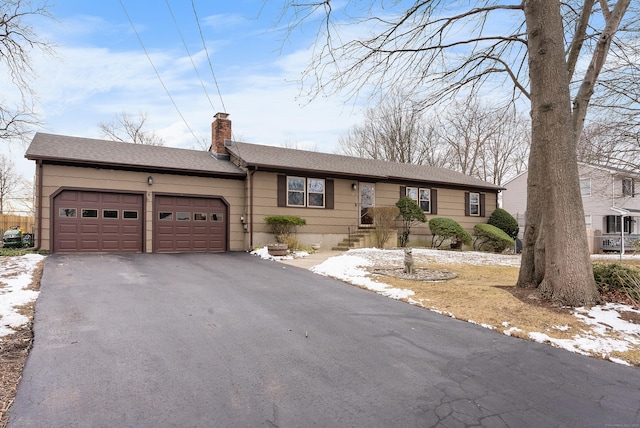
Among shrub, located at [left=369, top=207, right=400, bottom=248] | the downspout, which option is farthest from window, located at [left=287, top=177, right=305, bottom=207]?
the downspout

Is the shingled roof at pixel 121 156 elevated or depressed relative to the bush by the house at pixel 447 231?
elevated

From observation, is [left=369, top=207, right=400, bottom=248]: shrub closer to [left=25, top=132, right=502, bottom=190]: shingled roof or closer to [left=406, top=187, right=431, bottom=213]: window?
[left=25, top=132, right=502, bottom=190]: shingled roof

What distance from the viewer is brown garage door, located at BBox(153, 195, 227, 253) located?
1374cm

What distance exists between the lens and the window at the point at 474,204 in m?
21.1

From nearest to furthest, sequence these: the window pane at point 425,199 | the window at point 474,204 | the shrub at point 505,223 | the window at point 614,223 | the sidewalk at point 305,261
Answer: the sidewalk at point 305,261 → the window pane at point 425,199 → the shrub at point 505,223 → the window at point 474,204 → the window at point 614,223

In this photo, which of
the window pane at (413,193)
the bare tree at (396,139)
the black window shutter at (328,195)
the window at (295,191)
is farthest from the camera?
the bare tree at (396,139)

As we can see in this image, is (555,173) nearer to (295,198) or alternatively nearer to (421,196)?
(295,198)

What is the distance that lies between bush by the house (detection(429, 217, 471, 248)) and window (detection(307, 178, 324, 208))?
5.53 m

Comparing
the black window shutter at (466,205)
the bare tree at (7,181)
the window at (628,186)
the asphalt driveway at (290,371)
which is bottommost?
the asphalt driveway at (290,371)

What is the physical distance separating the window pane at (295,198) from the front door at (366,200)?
10.2 feet

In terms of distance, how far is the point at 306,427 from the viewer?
2.71 meters

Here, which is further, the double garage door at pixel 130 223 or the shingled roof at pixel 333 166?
the shingled roof at pixel 333 166

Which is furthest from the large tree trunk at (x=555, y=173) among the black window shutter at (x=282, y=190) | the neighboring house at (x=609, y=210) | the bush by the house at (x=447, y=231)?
the neighboring house at (x=609, y=210)

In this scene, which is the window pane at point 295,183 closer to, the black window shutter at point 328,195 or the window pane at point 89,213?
the black window shutter at point 328,195
